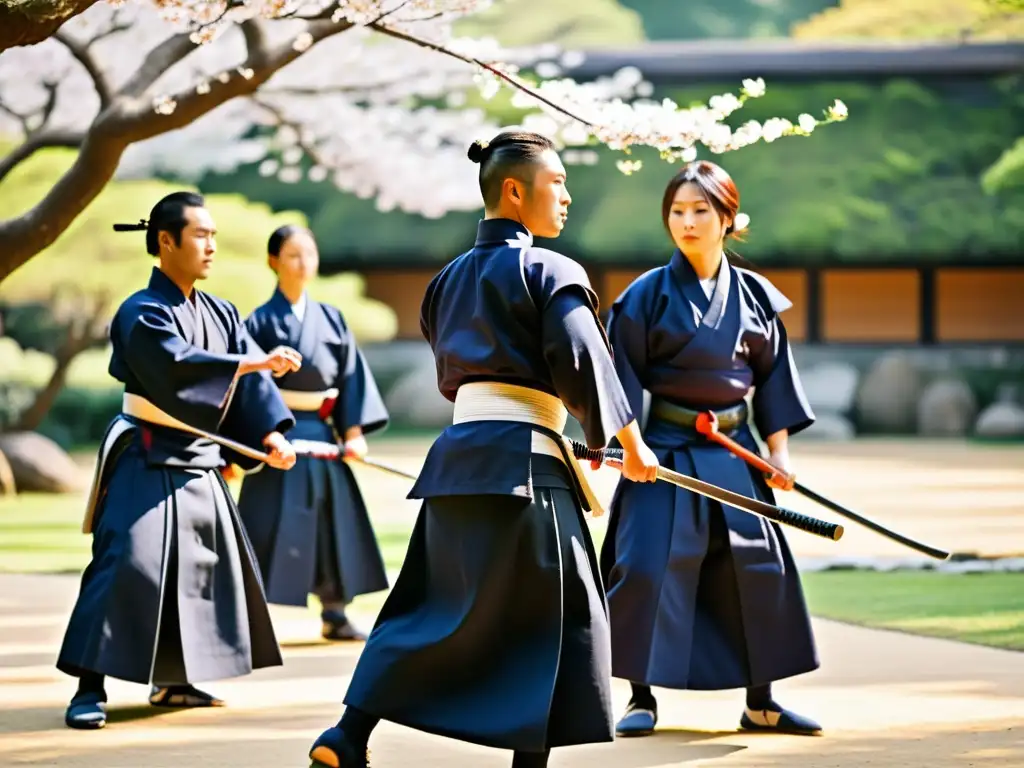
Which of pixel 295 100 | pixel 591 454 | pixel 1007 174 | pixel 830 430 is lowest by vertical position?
pixel 830 430

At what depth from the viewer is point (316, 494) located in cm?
734

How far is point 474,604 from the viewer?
4113 millimetres

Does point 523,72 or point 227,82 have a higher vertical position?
point 523,72

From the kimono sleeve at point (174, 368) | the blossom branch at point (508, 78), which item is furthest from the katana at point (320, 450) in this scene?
the blossom branch at point (508, 78)

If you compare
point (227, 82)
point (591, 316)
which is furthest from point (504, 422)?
point (227, 82)

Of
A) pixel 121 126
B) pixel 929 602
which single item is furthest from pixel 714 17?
pixel 121 126

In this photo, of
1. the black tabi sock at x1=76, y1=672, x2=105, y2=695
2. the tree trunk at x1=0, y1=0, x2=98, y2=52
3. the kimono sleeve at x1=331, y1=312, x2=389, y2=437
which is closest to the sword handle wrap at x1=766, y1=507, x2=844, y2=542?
the black tabi sock at x1=76, y1=672, x2=105, y2=695

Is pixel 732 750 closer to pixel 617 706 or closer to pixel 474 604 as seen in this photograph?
pixel 617 706

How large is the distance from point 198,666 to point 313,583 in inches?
72.3

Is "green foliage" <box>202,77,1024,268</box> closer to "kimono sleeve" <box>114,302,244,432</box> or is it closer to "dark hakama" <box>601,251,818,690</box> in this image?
"dark hakama" <box>601,251,818,690</box>

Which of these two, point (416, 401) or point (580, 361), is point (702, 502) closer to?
point (580, 361)

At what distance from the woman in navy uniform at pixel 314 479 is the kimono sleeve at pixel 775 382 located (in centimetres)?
222

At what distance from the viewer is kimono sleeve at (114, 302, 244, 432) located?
5.41 m

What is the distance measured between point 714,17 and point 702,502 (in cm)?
2315
